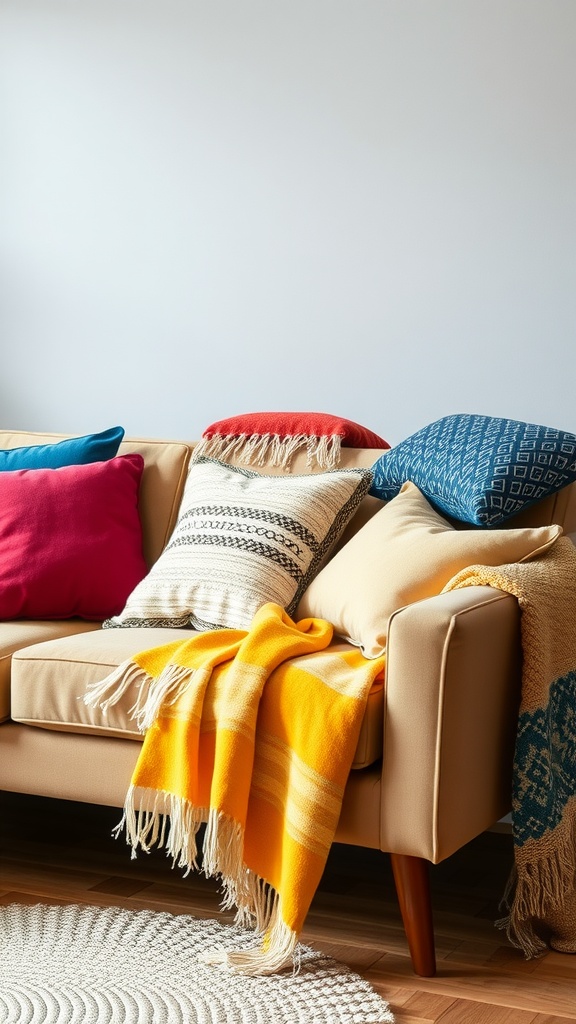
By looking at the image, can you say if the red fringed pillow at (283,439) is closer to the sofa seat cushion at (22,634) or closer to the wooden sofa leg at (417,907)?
the sofa seat cushion at (22,634)

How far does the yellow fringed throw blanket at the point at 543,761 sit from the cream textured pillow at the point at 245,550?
1.46ft

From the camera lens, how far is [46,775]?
2.17 metres

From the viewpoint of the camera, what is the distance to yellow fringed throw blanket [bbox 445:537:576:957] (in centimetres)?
194

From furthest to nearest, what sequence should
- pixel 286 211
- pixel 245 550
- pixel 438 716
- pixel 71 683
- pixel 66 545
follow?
pixel 286 211 → pixel 66 545 → pixel 245 550 → pixel 71 683 → pixel 438 716

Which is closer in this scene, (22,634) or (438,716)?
(438,716)

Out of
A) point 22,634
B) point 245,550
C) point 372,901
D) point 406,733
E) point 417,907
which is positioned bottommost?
point 372,901

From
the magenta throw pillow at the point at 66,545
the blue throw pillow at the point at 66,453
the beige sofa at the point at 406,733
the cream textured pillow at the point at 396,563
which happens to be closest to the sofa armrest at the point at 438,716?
the beige sofa at the point at 406,733

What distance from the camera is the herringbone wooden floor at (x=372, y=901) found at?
182cm

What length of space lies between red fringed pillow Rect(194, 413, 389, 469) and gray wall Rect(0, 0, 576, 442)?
1.97 feet

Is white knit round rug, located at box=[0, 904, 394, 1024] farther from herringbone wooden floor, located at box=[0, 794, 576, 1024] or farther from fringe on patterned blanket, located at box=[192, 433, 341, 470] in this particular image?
fringe on patterned blanket, located at box=[192, 433, 341, 470]

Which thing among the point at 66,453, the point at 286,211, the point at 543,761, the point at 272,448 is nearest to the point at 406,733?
the point at 543,761

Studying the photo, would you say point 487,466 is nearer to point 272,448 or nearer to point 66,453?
point 272,448

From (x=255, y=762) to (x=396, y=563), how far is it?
469 millimetres

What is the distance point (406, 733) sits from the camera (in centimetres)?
183
